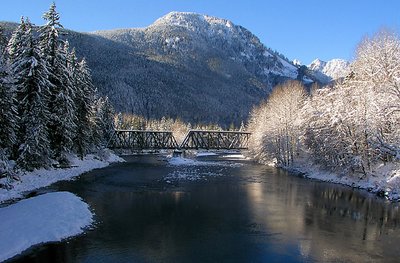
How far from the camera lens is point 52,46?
132 ft

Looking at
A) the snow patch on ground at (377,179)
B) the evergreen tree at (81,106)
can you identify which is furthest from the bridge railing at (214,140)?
the snow patch on ground at (377,179)

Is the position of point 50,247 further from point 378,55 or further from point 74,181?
point 378,55

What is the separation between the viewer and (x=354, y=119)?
1618 inches

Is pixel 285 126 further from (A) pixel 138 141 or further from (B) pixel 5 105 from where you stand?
(A) pixel 138 141

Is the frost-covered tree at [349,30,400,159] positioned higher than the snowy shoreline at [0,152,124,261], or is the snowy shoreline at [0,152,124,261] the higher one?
the frost-covered tree at [349,30,400,159]

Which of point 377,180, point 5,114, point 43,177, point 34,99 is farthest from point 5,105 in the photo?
point 377,180

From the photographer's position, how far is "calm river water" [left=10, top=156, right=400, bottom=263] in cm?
1670

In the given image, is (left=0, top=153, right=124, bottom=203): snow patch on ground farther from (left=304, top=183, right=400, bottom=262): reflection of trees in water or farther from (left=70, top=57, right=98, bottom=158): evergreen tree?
(left=304, top=183, right=400, bottom=262): reflection of trees in water

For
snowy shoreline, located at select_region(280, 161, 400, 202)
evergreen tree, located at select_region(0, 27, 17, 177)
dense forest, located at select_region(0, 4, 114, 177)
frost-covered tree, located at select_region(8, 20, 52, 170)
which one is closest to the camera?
evergreen tree, located at select_region(0, 27, 17, 177)

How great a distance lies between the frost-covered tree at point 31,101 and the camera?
33.0 m

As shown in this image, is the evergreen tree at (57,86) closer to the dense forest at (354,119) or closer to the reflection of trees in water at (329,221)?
the reflection of trees in water at (329,221)

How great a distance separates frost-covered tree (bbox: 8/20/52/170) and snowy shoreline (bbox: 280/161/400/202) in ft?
103

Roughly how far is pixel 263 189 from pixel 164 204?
1312 cm

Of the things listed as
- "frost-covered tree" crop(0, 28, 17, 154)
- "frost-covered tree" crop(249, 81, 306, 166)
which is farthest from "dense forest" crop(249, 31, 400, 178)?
"frost-covered tree" crop(0, 28, 17, 154)
